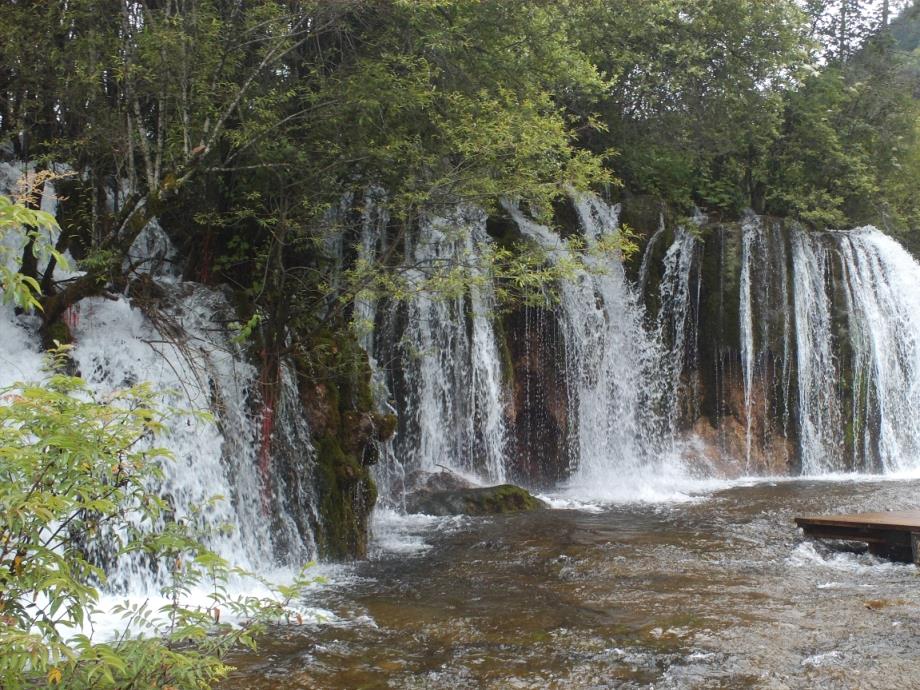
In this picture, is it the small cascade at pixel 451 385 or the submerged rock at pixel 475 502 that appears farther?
the small cascade at pixel 451 385

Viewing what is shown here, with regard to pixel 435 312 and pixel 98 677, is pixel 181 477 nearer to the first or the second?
pixel 98 677

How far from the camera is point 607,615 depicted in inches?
276

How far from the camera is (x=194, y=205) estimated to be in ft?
35.5

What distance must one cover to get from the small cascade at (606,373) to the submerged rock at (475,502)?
138 inches

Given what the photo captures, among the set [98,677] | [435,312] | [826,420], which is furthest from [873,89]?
[98,677]

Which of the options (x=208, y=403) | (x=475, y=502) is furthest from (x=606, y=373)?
(x=208, y=403)

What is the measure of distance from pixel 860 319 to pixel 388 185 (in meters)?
12.6

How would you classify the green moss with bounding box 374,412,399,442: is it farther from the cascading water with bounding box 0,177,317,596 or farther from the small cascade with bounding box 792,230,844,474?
the small cascade with bounding box 792,230,844,474

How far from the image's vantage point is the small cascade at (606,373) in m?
16.6

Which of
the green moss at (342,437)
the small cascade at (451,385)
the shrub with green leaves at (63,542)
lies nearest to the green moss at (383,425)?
the green moss at (342,437)

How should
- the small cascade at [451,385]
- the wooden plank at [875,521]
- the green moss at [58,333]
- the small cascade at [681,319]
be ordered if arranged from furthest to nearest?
1. the small cascade at [681,319]
2. the small cascade at [451,385]
3. the wooden plank at [875,521]
4. the green moss at [58,333]

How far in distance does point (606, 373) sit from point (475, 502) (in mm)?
5518

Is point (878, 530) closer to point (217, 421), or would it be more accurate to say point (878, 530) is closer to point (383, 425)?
point (383, 425)

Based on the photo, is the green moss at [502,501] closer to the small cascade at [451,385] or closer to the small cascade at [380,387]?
the small cascade at [380,387]
